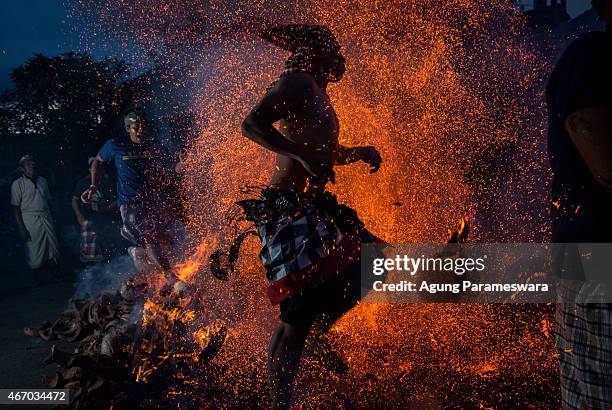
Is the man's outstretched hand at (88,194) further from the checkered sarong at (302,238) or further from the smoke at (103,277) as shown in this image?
the checkered sarong at (302,238)

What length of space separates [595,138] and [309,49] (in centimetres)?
159

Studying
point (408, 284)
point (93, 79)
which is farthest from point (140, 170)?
point (93, 79)

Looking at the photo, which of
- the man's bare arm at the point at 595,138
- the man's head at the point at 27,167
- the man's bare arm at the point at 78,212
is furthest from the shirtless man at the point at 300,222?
the man's head at the point at 27,167

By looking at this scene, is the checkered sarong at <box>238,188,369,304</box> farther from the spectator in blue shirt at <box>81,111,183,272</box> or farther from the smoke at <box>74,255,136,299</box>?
Answer: the smoke at <box>74,255,136,299</box>

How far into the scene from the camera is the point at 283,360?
245 centimetres

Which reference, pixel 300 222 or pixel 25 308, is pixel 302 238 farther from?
pixel 25 308

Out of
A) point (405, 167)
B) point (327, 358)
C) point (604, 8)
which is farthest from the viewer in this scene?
point (405, 167)

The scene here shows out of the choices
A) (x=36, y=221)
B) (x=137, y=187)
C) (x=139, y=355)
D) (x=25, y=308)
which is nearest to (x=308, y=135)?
(x=139, y=355)

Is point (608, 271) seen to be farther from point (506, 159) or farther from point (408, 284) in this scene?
point (506, 159)

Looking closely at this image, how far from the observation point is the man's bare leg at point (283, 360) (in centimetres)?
245

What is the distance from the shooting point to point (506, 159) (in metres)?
6.39

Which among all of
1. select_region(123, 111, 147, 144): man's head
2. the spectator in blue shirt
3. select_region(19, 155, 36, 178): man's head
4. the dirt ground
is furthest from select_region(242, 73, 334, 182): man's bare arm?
select_region(19, 155, 36, 178): man's head

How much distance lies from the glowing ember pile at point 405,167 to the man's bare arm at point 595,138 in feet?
6.54

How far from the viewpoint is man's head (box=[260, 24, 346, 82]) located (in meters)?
2.60
